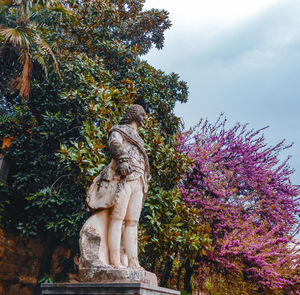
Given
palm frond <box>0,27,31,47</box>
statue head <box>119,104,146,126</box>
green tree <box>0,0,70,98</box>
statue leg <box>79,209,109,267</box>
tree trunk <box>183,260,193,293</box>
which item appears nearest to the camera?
statue leg <box>79,209,109,267</box>

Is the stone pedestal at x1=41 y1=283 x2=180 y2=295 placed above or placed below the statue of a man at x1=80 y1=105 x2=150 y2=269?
below

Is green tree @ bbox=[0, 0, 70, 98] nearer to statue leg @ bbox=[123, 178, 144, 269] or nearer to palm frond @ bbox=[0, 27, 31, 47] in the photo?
palm frond @ bbox=[0, 27, 31, 47]

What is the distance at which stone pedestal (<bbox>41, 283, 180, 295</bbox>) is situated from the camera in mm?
3176

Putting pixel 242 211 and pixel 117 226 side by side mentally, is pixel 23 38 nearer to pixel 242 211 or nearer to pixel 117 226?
pixel 117 226

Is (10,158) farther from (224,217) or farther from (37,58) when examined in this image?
(224,217)

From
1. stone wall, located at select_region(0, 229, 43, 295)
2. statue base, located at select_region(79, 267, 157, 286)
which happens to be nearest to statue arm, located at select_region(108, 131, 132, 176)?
statue base, located at select_region(79, 267, 157, 286)

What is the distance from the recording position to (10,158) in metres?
9.44

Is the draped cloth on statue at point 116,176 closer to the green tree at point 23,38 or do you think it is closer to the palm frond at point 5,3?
the green tree at point 23,38

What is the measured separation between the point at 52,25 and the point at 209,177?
298 inches

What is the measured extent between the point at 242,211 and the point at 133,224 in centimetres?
887

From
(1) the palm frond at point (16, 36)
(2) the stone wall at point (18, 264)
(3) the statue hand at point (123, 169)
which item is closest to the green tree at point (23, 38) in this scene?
(1) the palm frond at point (16, 36)

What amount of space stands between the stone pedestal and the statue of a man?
0.31 m

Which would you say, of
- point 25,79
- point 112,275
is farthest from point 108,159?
point 112,275

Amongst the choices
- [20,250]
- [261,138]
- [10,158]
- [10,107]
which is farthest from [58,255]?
[261,138]
